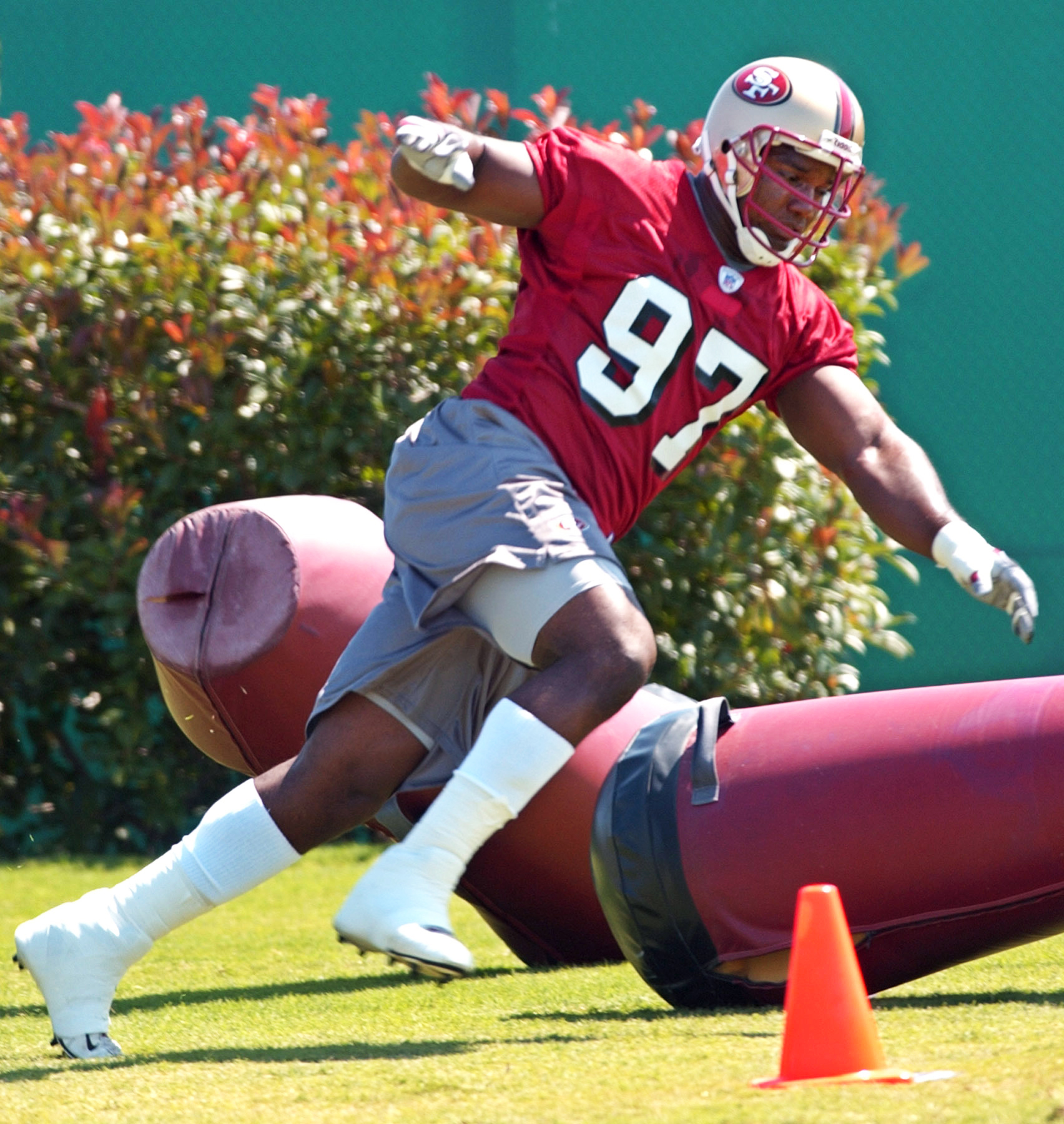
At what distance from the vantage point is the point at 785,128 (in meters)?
2.91

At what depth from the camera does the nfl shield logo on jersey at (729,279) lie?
2.94 meters

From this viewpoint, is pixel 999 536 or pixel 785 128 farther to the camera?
pixel 999 536

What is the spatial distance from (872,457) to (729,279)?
1.40ft

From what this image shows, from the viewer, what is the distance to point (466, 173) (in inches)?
108

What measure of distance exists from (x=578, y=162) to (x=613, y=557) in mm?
673

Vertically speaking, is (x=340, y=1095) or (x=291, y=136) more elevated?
(x=291, y=136)

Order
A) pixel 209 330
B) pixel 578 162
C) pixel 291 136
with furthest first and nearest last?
pixel 291 136, pixel 209 330, pixel 578 162

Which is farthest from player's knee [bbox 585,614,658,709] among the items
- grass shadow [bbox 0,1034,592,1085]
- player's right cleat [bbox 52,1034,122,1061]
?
player's right cleat [bbox 52,1034,122,1061]

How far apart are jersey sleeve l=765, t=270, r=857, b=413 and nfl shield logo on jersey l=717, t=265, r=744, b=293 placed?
0.14 meters

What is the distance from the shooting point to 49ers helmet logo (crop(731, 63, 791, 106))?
2.93m

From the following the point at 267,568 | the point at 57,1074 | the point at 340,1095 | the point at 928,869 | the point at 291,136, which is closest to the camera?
the point at 340,1095

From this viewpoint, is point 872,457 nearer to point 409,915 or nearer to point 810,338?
point 810,338

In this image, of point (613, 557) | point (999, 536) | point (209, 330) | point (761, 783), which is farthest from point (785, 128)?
point (999, 536)

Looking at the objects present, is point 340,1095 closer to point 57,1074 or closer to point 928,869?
point 57,1074
